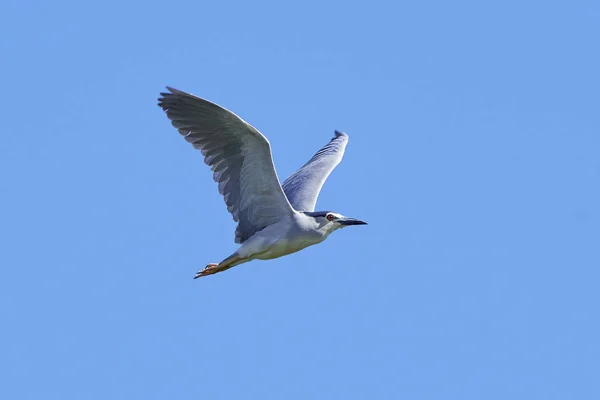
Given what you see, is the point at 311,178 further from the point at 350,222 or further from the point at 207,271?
the point at 207,271

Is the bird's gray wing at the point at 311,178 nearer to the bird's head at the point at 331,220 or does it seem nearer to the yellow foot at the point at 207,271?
the bird's head at the point at 331,220

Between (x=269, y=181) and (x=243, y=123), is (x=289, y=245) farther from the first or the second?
(x=243, y=123)

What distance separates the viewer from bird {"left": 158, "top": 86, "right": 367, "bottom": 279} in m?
16.0

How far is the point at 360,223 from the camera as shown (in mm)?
17250

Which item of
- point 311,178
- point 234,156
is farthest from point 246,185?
point 311,178

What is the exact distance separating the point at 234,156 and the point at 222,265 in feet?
5.77

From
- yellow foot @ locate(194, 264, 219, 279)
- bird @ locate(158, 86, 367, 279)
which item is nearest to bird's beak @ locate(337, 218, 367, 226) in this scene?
bird @ locate(158, 86, 367, 279)

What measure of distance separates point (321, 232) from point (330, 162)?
342 centimetres

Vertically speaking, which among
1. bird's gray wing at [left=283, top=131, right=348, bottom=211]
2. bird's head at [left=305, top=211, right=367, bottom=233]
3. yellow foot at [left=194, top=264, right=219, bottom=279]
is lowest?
yellow foot at [left=194, top=264, right=219, bottom=279]

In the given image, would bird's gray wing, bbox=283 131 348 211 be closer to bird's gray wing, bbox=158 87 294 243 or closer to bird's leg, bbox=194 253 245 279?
bird's gray wing, bbox=158 87 294 243

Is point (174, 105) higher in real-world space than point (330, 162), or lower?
lower

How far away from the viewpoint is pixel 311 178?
1923cm

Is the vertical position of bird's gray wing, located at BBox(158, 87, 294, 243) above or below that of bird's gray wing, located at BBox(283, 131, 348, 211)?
below

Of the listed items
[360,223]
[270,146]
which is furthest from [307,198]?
[270,146]
